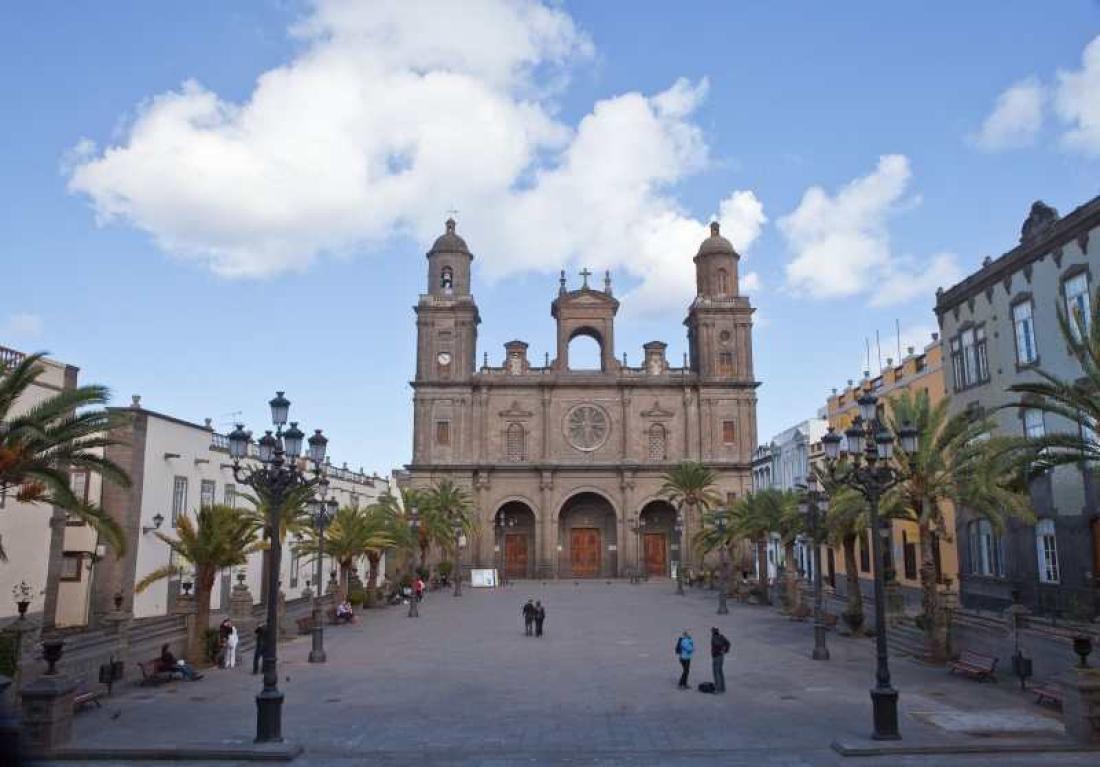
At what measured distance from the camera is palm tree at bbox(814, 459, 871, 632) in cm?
2503

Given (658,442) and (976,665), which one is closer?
(976,665)

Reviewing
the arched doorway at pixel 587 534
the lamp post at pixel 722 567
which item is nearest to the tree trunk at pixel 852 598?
the lamp post at pixel 722 567

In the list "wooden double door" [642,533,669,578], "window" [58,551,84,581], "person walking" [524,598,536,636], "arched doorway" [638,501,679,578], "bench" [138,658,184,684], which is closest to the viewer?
"bench" [138,658,184,684]

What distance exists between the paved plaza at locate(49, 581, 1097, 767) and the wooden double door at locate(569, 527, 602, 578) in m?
37.5

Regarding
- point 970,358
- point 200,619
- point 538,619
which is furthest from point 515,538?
point 200,619

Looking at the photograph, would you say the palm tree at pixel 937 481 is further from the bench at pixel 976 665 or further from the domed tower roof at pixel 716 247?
the domed tower roof at pixel 716 247

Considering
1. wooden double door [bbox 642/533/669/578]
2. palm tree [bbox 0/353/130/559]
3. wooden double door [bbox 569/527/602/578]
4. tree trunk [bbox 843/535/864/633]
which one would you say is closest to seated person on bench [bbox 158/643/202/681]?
palm tree [bbox 0/353/130/559]

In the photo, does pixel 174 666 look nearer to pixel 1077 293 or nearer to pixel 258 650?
pixel 258 650

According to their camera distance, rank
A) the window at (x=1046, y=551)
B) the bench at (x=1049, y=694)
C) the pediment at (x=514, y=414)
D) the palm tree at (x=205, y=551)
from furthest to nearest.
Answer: the pediment at (x=514, y=414) < the window at (x=1046, y=551) < the palm tree at (x=205, y=551) < the bench at (x=1049, y=694)

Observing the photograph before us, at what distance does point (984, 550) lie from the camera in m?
31.8

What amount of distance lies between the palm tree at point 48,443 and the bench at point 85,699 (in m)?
2.89

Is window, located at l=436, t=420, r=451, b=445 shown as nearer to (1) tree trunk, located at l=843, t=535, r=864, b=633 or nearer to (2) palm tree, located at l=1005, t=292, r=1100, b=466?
(1) tree trunk, located at l=843, t=535, r=864, b=633

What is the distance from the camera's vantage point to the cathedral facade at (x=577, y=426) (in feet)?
215

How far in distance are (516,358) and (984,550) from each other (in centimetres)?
4170
